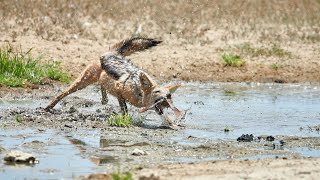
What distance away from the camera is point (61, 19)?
19375mm

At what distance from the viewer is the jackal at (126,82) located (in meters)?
11.9

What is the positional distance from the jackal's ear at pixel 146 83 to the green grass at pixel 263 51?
6674 mm

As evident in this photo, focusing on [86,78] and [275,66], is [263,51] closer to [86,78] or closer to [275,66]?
[275,66]

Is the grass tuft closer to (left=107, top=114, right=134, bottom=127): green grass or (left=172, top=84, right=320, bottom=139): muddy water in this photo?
(left=172, top=84, right=320, bottom=139): muddy water

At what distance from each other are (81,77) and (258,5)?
10410 millimetres

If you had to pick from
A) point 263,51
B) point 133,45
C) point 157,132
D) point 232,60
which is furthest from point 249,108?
point 263,51

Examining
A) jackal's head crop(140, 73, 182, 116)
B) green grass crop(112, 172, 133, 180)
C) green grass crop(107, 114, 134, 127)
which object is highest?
jackal's head crop(140, 73, 182, 116)

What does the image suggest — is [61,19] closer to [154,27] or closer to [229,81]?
[154,27]

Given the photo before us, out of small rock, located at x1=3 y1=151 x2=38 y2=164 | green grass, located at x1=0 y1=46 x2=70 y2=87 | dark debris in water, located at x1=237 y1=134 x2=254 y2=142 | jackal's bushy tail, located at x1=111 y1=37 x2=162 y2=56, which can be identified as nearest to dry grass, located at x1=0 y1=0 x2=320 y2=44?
green grass, located at x1=0 y1=46 x2=70 y2=87

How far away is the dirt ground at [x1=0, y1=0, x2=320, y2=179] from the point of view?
17398 mm

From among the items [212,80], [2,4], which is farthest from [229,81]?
[2,4]

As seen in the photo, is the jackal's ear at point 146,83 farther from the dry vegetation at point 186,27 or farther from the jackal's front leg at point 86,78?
the dry vegetation at point 186,27

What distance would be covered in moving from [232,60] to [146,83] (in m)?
5.88

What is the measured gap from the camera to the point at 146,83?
477 inches
